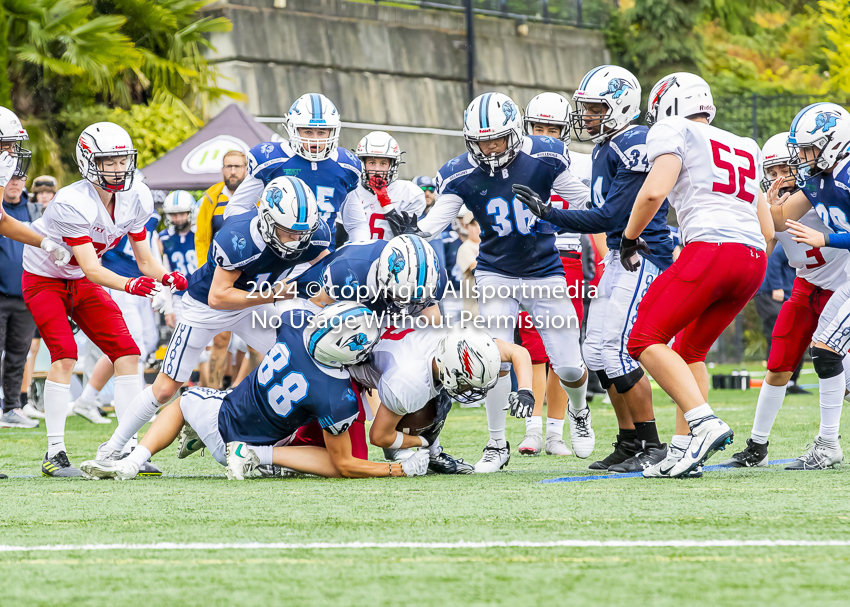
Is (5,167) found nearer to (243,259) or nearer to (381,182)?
(243,259)

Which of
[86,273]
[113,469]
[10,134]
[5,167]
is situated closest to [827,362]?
[113,469]

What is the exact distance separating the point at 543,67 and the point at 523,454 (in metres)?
13.7

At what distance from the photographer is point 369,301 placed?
5.15 metres

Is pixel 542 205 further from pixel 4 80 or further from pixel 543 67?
pixel 543 67

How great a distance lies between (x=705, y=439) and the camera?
4.77 metres

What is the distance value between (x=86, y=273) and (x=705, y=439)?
3.19 metres

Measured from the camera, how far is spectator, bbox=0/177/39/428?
898 centimetres

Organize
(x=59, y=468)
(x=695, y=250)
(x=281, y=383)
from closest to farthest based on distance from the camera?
(x=695, y=250), (x=281, y=383), (x=59, y=468)

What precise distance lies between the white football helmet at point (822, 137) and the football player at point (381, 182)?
3.03m

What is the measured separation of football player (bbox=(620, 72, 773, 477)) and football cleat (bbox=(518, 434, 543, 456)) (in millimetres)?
1551

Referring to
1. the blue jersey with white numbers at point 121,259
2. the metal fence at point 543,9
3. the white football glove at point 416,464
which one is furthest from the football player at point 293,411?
the metal fence at point 543,9

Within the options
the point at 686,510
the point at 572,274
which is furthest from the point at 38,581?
the point at 572,274

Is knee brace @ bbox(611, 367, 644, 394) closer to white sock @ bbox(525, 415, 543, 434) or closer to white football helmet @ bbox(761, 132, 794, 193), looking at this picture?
white sock @ bbox(525, 415, 543, 434)

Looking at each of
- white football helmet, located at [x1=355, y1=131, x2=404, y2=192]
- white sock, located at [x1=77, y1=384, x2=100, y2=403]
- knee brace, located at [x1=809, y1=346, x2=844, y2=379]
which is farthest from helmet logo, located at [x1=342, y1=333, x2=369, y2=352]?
white sock, located at [x1=77, y1=384, x2=100, y2=403]
